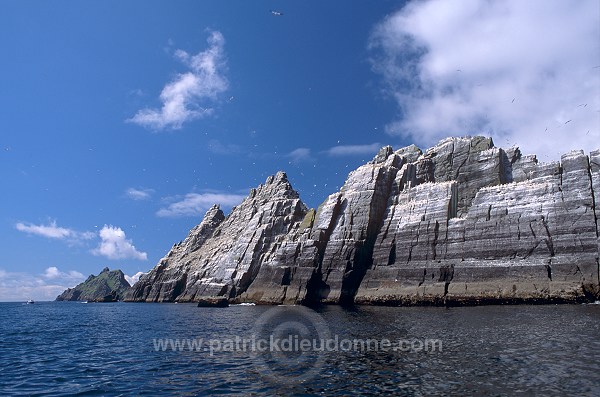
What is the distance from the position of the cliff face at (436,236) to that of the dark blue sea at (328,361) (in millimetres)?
21844

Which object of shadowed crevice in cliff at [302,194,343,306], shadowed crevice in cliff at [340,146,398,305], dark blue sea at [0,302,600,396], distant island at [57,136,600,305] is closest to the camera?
dark blue sea at [0,302,600,396]

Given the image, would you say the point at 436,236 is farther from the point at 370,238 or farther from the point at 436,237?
the point at 370,238

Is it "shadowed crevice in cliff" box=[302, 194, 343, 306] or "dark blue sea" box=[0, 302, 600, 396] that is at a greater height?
"shadowed crevice in cliff" box=[302, 194, 343, 306]

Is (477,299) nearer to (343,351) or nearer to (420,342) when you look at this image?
(420,342)

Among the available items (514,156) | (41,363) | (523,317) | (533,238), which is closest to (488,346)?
(523,317)

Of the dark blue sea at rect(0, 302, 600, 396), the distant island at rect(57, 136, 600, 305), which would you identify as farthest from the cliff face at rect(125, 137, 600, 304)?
the dark blue sea at rect(0, 302, 600, 396)

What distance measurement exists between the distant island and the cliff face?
7.9 inches

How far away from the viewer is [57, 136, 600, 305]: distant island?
5766 centimetres

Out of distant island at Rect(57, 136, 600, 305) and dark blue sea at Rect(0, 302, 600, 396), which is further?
distant island at Rect(57, 136, 600, 305)

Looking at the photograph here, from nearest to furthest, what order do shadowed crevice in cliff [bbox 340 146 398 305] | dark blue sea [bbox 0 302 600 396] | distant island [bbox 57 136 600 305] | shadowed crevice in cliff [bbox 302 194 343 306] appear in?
1. dark blue sea [bbox 0 302 600 396]
2. distant island [bbox 57 136 600 305]
3. shadowed crevice in cliff [bbox 340 146 398 305]
4. shadowed crevice in cliff [bbox 302 194 343 306]

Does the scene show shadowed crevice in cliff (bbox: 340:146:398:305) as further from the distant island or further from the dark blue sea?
the dark blue sea

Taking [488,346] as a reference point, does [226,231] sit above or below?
above

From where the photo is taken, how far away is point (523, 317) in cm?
3991

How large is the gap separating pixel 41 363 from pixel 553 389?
30181 mm
